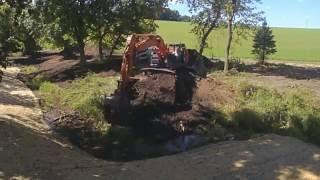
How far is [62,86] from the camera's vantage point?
77.4ft

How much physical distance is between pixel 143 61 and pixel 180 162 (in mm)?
6539

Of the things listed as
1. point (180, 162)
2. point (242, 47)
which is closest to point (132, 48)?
point (180, 162)

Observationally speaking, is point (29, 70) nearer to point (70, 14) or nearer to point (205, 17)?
point (70, 14)

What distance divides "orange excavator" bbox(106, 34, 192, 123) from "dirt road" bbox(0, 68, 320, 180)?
2.28m

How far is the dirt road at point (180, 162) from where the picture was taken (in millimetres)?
10281

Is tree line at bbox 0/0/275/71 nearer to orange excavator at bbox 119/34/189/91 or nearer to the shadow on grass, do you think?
the shadow on grass

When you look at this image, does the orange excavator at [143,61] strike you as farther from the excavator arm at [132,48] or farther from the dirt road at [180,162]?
the dirt road at [180,162]

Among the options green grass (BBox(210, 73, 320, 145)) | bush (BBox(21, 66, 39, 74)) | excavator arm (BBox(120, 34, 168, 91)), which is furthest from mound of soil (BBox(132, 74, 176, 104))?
bush (BBox(21, 66, 39, 74))

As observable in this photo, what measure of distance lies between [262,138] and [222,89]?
6.43m

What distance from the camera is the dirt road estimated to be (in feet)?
33.7

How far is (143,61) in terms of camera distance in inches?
675

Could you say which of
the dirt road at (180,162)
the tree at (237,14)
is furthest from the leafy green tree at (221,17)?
the dirt road at (180,162)

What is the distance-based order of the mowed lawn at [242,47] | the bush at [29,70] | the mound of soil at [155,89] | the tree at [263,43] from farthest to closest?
1. the mowed lawn at [242,47]
2. the tree at [263,43]
3. the bush at [29,70]
4. the mound of soil at [155,89]

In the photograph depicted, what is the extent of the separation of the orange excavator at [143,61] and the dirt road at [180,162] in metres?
2.28
